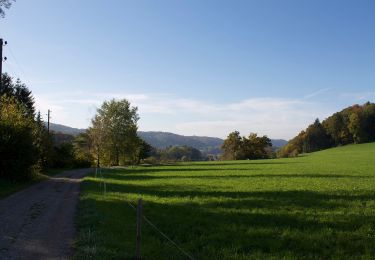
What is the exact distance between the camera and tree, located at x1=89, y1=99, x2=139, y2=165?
9294cm

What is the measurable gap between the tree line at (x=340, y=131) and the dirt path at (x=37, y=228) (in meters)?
138

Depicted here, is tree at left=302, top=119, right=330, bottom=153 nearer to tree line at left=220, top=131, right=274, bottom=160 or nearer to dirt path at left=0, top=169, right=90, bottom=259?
tree line at left=220, top=131, right=274, bottom=160

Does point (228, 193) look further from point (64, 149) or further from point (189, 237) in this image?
point (64, 149)

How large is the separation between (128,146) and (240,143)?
64.0 metres

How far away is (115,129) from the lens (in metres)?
93.4

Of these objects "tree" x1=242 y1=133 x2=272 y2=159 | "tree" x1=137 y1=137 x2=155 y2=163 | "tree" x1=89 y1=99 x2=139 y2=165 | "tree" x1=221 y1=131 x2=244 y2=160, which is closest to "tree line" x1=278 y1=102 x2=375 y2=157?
"tree" x1=242 y1=133 x2=272 y2=159

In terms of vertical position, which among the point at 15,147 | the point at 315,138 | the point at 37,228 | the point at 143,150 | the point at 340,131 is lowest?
the point at 37,228

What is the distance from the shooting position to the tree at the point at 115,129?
92.9 meters

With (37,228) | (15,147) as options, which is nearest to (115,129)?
(15,147)

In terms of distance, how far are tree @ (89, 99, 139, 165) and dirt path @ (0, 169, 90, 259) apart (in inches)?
2645

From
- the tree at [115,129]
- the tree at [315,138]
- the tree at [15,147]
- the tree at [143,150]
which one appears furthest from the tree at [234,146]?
the tree at [15,147]

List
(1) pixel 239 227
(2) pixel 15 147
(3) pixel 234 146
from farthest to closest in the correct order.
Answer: (3) pixel 234 146, (2) pixel 15 147, (1) pixel 239 227

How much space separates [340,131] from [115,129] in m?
107

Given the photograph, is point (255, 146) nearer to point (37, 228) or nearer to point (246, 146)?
point (246, 146)
